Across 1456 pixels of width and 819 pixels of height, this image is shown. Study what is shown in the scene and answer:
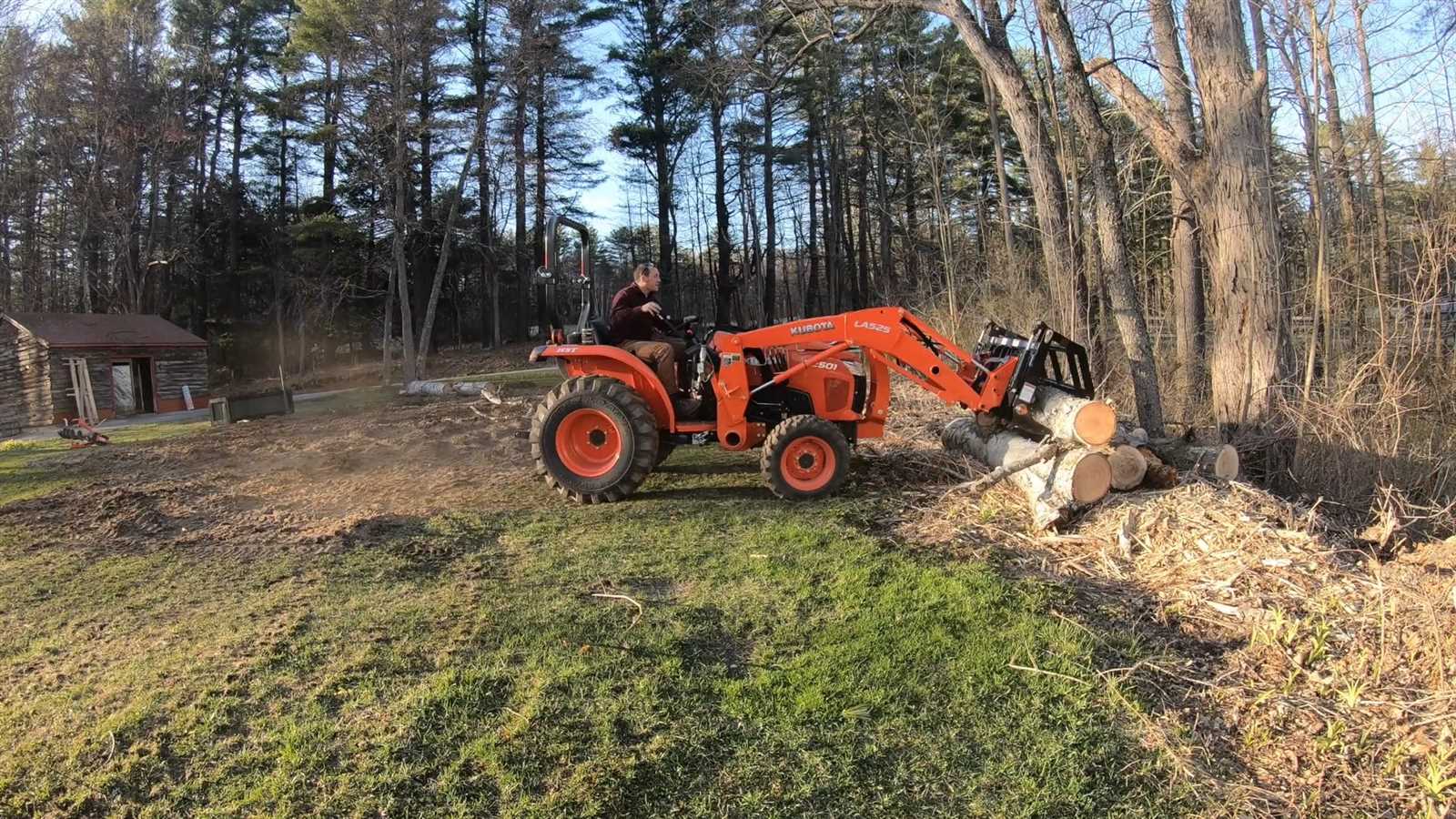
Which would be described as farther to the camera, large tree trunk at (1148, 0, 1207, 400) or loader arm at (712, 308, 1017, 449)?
large tree trunk at (1148, 0, 1207, 400)

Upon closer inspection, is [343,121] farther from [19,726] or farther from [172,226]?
[19,726]

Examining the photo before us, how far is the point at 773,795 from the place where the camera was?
9.41 ft

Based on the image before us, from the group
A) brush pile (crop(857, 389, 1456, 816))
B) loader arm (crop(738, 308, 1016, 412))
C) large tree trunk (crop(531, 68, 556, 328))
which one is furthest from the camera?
large tree trunk (crop(531, 68, 556, 328))

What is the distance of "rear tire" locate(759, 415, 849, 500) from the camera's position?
6371 mm

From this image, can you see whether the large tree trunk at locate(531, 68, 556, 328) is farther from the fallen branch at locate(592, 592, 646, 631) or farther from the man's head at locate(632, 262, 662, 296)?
the fallen branch at locate(592, 592, 646, 631)

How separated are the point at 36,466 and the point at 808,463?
9094mm

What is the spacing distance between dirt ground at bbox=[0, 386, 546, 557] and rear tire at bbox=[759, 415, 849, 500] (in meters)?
2.17

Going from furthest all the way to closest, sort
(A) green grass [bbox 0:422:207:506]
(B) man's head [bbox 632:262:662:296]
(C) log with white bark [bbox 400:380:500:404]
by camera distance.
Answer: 1. (C) log with white bark [bbox 400:380:500:404]
2. (A) green grass [bbox 0:422:207:506]
3. (B) man's head [bbox 632:262:662:296]

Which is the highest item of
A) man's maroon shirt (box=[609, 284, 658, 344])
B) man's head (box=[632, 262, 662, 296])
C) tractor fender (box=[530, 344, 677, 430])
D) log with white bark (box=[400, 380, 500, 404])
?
man's head (box=[632, 262, 662, 296])

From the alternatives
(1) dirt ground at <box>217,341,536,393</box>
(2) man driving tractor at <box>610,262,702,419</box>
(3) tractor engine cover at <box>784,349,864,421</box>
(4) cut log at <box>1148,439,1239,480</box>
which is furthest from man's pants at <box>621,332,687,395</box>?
(1) dirt ground at <box>217,341,536,393</box>

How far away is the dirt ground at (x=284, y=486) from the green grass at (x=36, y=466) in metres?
0.24

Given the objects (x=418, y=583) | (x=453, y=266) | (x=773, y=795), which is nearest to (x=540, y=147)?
(x=453, y=266)

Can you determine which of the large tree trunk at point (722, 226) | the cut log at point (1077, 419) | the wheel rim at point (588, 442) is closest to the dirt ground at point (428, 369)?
the large tree trunk at point (722, 226)

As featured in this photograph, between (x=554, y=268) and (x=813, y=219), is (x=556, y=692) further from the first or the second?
(x=813, y=219)
